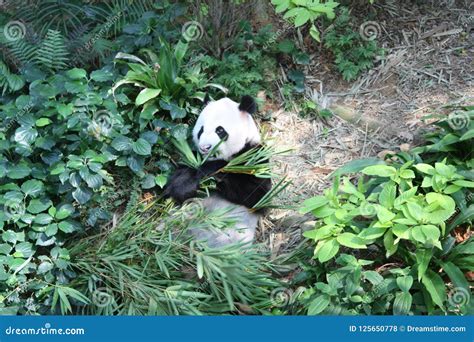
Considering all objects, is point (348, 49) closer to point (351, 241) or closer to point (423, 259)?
point (351, 241)

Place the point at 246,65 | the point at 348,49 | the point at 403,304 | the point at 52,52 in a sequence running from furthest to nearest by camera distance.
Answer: the point at 348,49, the point at 246,65, the point at 52,52, the point at 403,304

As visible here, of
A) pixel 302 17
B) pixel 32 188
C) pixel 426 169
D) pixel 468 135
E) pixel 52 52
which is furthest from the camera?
pixel 52 52

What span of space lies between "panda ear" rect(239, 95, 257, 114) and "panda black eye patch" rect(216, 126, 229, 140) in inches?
9.3

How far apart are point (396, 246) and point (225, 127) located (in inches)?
64.1

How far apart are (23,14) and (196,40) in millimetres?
1564

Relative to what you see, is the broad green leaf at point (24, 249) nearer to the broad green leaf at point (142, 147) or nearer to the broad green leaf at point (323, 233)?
the broad green leaf at point (142, 147)

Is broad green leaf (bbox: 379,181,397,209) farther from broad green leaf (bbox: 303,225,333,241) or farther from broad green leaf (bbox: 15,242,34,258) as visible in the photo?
broad green leaf (bbox: 15,242,34,258)

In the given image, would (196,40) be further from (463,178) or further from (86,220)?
(463,178)

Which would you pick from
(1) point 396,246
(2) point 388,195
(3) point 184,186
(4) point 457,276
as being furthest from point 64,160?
(4) point 457,276

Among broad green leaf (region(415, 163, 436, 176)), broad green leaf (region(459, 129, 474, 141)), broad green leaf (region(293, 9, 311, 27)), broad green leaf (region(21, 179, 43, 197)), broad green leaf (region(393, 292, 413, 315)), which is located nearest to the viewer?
broad green leaf (region(393, 292, 413, 315))

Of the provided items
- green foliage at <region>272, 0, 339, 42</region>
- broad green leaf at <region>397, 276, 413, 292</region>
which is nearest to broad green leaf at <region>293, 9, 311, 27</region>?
green foliage at <region>272, 0, 339, 42</region>

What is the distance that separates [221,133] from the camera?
5.09m

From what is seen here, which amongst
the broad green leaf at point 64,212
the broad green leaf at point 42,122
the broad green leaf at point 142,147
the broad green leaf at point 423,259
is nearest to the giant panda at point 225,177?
the broad green leaf at point 142,147

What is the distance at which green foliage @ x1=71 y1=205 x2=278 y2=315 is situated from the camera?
455cm
